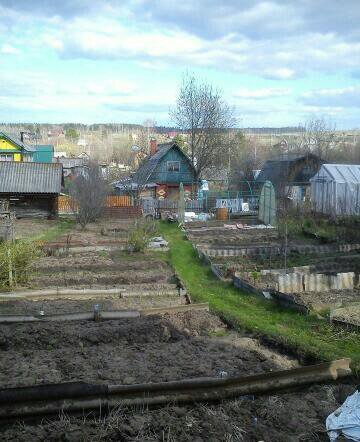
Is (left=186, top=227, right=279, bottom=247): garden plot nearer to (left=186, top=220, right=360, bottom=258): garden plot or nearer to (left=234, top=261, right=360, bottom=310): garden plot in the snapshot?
(left=186, top=220, right=360, bottom=258): garden plot

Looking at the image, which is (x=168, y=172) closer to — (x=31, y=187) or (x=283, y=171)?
(x=283, y=171)

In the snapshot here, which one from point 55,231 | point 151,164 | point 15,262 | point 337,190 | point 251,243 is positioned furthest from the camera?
point 151,164

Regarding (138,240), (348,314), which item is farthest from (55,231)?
(348,314)

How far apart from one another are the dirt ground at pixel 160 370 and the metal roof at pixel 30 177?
22.5 metres

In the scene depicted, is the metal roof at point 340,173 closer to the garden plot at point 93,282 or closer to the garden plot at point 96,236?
the garden plot at point 96,236

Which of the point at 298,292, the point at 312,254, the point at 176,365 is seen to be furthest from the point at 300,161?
the point at 176,365

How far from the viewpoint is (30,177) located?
31172 mm

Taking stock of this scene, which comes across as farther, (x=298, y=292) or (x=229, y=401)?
(x=298, y=292)

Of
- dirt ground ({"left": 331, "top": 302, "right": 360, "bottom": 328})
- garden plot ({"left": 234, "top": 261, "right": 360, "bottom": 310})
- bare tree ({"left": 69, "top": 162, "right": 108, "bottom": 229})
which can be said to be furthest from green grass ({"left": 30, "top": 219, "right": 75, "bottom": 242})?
dirt ground ({"left": 331, "top": 302, "right": 360, "bottom": 328})

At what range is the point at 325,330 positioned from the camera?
8875mm

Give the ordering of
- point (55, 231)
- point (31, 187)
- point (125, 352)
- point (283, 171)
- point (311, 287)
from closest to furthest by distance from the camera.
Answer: point (125, 352)
point (311, 287)
point (55, 231)
point (31, 187)
point (283, 171)

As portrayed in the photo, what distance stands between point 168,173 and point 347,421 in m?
37.1

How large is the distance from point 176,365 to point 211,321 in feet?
9.30

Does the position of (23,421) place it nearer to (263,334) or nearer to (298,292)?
(263,334)
